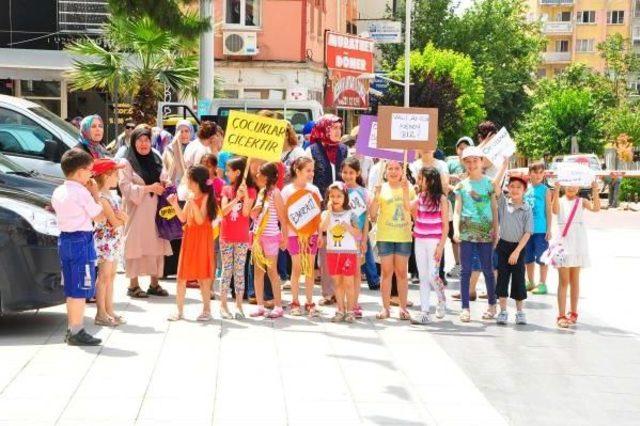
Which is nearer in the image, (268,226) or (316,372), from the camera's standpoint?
(316,372)

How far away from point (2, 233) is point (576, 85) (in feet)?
261

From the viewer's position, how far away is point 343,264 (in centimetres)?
1075

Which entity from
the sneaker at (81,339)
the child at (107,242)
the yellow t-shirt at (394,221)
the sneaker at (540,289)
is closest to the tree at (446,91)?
the sneaker at (540,289)

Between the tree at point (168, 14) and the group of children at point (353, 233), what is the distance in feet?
4.32

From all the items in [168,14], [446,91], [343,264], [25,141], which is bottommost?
[343,264]

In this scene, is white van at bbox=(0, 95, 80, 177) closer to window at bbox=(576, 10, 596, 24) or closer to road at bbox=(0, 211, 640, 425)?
road at bbox=(0, 211, 640, 425)

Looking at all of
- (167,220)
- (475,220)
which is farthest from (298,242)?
(475,220)

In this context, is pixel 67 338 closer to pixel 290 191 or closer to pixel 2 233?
pixel 2 233

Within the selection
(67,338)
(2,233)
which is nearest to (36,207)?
(2,233)

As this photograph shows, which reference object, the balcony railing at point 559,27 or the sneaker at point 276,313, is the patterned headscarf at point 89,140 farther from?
the balcony railing at point 559,27

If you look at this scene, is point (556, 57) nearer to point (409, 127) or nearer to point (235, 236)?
point (409, 127)

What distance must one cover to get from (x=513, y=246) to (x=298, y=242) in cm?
210

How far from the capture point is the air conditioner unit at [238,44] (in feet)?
122

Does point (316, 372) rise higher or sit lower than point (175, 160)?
lower
